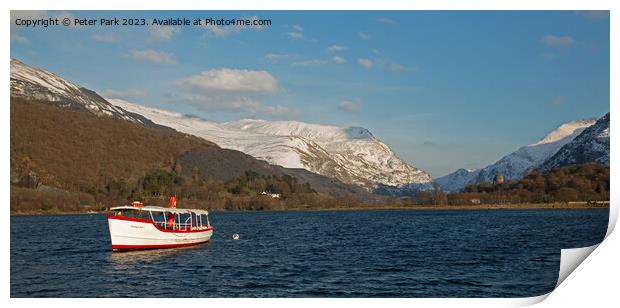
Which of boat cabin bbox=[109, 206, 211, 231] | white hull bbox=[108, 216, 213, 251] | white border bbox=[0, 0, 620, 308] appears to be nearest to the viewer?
white border bbox=[0, 0, 620, 308]

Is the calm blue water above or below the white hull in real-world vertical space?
below

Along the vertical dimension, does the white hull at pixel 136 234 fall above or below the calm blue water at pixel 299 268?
above

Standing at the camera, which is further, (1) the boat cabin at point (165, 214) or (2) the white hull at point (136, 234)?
(1) the boat cabin at point (165, 214)

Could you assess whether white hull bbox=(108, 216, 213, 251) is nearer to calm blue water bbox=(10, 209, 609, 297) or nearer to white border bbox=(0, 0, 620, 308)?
calm blue water bbox=(10, 209, 609, 297)

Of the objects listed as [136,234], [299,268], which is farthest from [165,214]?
[299,268]

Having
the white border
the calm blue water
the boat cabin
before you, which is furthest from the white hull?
the white border
